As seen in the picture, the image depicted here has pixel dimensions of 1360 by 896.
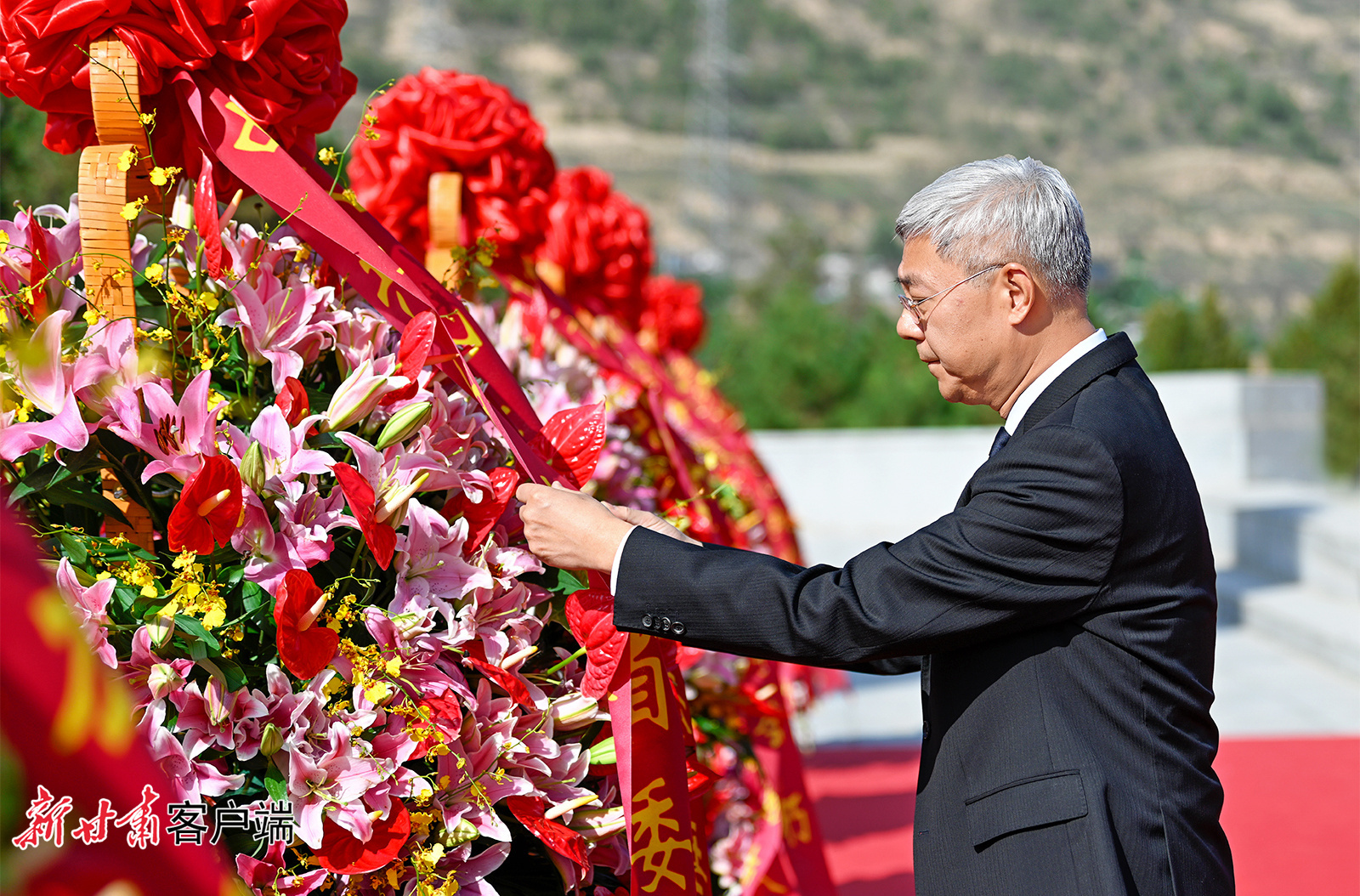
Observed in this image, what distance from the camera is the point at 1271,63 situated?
230 ft

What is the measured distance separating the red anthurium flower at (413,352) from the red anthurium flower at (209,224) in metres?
0.24

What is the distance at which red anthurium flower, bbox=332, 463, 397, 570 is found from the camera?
4.27 feet

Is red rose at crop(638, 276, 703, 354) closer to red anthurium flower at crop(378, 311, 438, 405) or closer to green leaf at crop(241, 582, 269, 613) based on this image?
red anthurium flower at crop(378, 311, 438, 405)

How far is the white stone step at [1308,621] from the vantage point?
642cm

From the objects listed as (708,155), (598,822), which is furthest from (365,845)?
(708,155)

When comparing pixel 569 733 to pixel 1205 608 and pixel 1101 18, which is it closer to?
pixel 1205 608

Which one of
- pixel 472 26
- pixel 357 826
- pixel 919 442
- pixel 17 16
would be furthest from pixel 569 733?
pixel 472 26

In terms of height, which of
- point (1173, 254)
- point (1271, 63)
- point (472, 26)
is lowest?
point (1173, 254)

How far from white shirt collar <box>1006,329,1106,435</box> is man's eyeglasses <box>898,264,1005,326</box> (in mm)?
155

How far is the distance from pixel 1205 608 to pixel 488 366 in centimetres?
98

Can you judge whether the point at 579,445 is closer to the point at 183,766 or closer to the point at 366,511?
the point at 366,511

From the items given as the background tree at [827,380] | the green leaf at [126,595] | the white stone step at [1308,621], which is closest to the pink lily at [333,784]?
the green leaf at [126,595]

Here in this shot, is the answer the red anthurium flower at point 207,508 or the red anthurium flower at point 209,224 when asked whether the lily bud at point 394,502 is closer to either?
the red anthurium flower at point 207,508

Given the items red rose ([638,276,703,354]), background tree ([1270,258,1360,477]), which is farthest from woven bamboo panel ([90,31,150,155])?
background tree ([1270,258,1360,477])
